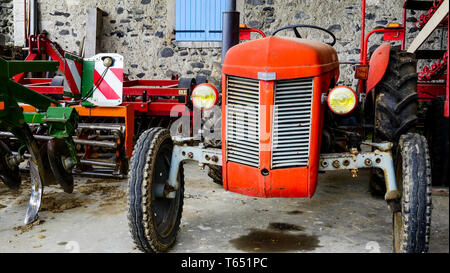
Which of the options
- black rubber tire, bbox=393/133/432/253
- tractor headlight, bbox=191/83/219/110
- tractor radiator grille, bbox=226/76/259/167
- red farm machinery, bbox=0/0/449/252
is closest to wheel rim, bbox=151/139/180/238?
red farm machinery, bbox=0/0/449/252

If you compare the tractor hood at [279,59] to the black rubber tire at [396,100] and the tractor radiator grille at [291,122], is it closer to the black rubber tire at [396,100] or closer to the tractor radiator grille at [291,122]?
the tractor radiator grille at [291,122]

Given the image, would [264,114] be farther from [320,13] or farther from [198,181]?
[320,13]

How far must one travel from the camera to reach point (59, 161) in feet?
11.8

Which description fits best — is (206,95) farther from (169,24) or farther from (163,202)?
(169,24)

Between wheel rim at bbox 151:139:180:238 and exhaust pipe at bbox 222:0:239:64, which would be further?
exhaust pipe at bbox 222:0:239:64

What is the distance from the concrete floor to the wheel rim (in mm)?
157

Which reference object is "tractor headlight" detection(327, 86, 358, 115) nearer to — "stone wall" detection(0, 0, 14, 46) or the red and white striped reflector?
the red and white striped reflector

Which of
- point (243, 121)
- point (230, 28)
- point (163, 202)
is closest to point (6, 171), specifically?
point (163, 202)

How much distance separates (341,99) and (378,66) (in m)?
1.18

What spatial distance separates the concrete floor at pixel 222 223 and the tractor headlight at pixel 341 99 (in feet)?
2.26

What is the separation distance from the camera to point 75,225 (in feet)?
10.6

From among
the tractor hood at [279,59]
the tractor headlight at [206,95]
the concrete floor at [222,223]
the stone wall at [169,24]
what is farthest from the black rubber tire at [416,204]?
the stone wall at [169,24]

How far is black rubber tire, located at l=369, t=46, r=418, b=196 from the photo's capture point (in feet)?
10.4

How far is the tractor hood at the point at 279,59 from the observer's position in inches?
93.9
